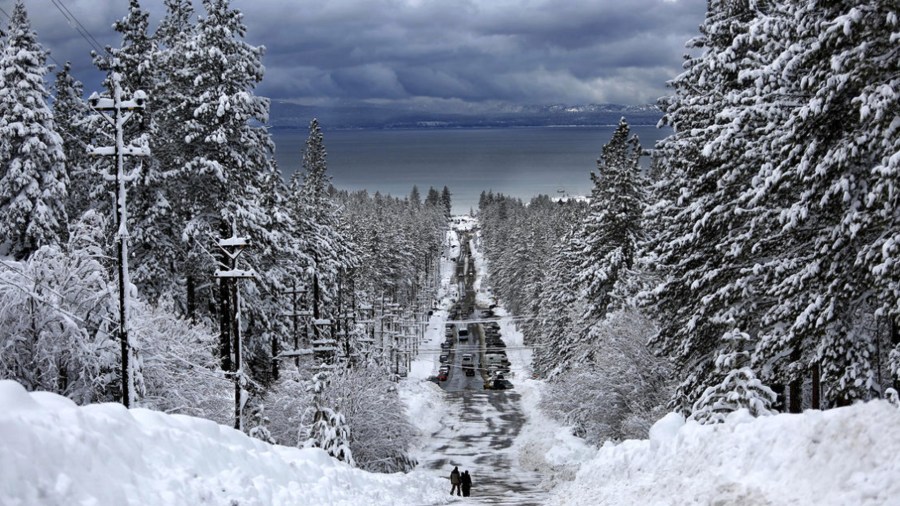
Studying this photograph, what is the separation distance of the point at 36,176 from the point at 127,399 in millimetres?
19203

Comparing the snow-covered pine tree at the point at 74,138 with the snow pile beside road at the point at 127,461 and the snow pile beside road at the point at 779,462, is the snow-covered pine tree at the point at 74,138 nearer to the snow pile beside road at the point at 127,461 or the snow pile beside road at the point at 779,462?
the snow pile beside road at the point at 127,461

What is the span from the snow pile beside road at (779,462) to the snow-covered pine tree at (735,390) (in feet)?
6.97

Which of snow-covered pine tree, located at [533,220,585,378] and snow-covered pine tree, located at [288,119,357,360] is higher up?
snow-covered pine tree, located at [288,119,357,360]

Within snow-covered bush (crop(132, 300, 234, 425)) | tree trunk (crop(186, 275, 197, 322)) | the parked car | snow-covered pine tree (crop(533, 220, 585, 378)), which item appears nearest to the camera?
snow-covered bush (crop(132, 300, 234, 425))

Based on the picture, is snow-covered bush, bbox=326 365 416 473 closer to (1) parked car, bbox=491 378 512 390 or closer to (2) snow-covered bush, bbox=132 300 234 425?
(2) snow-covered bush, bbox=132 300 234 425

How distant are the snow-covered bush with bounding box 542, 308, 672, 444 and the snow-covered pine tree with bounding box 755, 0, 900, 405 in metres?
13.9

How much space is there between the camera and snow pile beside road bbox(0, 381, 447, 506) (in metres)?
7.38

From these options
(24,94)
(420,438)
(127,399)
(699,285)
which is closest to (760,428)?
(699,285)

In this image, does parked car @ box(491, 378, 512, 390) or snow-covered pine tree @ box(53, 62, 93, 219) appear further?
parked car @ box(491, 378, 512, 390)

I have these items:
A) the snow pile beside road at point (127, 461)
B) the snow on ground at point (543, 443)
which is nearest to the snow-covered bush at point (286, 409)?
the snow on ground at point (543, 443)

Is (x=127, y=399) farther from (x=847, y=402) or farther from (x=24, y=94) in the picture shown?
(x=24, y=94)

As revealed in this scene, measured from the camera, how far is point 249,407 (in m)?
28.5

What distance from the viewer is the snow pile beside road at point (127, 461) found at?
7.38m

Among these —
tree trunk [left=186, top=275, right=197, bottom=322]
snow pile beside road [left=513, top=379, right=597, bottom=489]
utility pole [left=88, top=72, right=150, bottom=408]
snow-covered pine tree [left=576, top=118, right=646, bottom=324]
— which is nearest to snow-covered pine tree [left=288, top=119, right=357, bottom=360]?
tree trunk [left=186, top=275, right=197, bottom=322]
